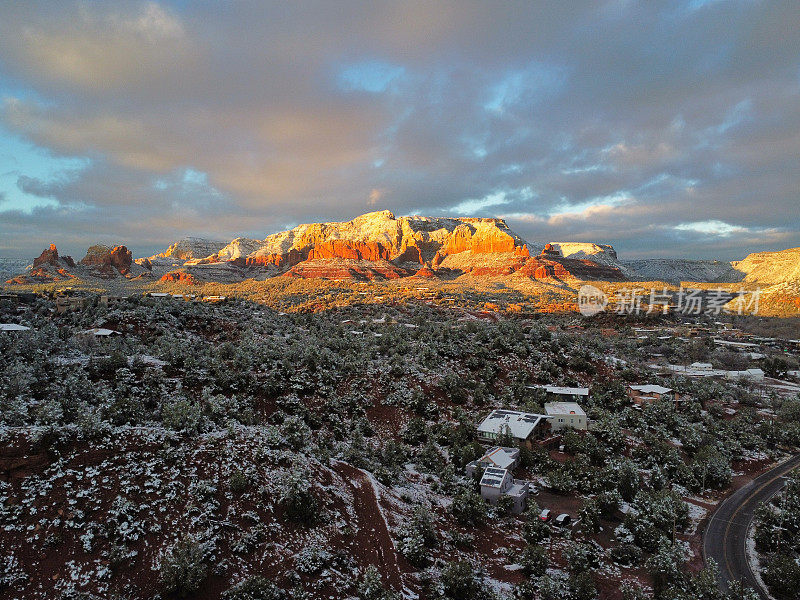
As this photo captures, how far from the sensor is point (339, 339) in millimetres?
39406

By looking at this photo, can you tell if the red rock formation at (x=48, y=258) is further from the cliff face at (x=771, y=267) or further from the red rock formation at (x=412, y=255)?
the cliff face at (x=771, y=267)

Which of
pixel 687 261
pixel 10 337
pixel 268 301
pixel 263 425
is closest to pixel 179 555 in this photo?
pixel 263 425

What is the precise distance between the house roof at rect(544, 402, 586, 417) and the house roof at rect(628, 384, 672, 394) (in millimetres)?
8464

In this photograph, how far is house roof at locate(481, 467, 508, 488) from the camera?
66.1ft

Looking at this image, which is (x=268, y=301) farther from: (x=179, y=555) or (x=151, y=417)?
(x=179, y=555)

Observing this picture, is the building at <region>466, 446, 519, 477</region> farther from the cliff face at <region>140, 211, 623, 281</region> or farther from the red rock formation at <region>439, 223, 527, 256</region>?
the red rock formation at <region>439, 223, 527, 256</region>

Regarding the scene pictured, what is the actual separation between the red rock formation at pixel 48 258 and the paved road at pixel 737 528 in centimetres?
12777

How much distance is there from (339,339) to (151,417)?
22831 mm

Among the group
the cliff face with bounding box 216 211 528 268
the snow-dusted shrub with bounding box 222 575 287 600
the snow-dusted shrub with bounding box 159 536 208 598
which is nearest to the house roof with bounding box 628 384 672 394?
the snow-dusted shrub with bounding box 222 575 287 600

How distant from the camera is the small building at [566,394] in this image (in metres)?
33.2

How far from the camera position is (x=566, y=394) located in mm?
33438

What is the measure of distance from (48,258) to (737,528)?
434 ft

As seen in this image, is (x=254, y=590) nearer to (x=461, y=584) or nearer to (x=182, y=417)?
(x=461, y=584)

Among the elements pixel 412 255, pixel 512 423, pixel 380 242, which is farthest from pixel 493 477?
pixel 380 242
